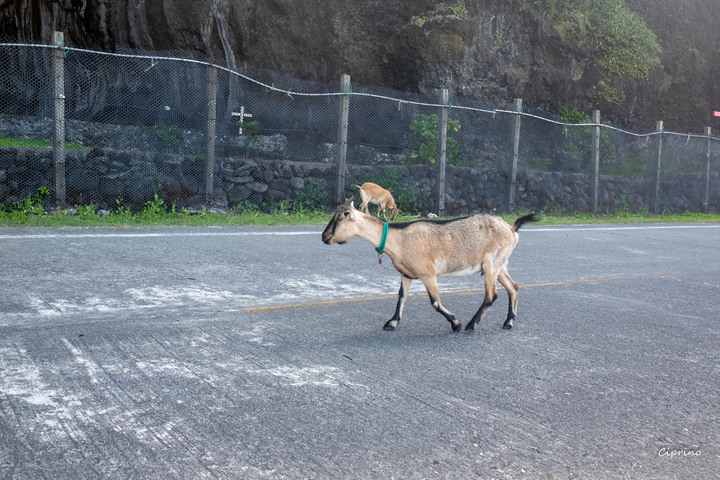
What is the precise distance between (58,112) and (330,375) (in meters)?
9.42

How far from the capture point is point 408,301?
6773 millimetres

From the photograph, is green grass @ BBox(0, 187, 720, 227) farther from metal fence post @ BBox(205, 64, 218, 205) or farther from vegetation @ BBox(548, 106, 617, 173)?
vegetation @ BBox(548, 106, 617, 173)

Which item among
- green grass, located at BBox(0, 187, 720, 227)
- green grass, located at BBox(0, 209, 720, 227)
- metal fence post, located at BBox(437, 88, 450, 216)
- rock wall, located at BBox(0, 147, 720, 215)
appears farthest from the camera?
metal fence post, located at BBox(437, 88, 450, 216)

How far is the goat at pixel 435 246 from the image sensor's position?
549 centimetres

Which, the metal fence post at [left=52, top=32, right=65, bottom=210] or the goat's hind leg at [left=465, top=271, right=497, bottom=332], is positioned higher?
the metal fence post at [left=52, top=32, right=65, bottom=210]

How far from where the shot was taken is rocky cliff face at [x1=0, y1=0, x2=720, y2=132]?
20266 mm

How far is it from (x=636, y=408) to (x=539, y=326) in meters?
1.98

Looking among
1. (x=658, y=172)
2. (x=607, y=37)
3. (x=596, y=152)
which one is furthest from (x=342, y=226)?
(x=607, y=37)

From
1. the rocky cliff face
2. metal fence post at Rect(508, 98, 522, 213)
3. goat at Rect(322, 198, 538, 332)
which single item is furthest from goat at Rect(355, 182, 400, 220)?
goat at Rect(322, 198, 538, 332)

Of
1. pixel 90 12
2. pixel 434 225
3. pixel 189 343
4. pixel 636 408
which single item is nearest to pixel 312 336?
pixel 189 343

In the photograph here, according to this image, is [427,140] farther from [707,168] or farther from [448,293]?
[707,168]

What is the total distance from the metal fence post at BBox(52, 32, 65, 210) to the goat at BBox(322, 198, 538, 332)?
8195 mm

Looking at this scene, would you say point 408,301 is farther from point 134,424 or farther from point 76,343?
point 134,424

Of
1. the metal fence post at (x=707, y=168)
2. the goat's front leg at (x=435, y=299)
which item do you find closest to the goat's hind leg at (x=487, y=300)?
the goat's front leg at (x=435, y=299)
